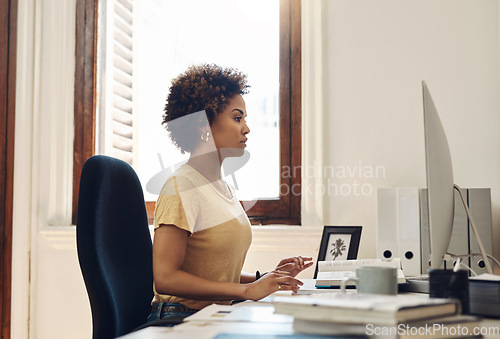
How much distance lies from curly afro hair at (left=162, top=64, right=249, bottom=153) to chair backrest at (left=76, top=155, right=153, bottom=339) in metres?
0.31

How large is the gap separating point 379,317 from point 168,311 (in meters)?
0.84

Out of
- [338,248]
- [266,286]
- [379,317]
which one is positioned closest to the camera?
[379,317]

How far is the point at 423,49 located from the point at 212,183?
114cm

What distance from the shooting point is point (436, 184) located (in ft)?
3.50

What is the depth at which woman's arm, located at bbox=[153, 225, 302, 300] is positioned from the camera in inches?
51.3

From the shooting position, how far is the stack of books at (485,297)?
35.8 inches

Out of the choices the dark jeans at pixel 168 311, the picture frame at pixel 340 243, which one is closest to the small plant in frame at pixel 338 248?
the picture frame at pixel 340 243

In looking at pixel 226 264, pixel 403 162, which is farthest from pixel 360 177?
pixel 226 264

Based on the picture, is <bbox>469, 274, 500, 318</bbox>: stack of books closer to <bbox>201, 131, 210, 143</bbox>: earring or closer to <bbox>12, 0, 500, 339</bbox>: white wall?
<bbox>201, 131, 210, 143</bbox>: earring

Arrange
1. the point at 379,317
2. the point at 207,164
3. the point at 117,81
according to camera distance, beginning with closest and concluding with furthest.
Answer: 1. the point at 379,317
2. the point at 207,164
3. the point at 117,81

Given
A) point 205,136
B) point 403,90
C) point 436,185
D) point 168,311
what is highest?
point 403,90

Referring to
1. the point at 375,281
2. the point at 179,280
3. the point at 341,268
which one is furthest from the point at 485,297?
the point at 179,280

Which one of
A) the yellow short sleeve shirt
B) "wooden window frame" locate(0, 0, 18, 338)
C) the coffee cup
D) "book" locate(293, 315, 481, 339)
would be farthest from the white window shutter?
"book" locate(293, 315, 481, 339)

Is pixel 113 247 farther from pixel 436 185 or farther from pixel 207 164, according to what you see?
pixel 436 185
